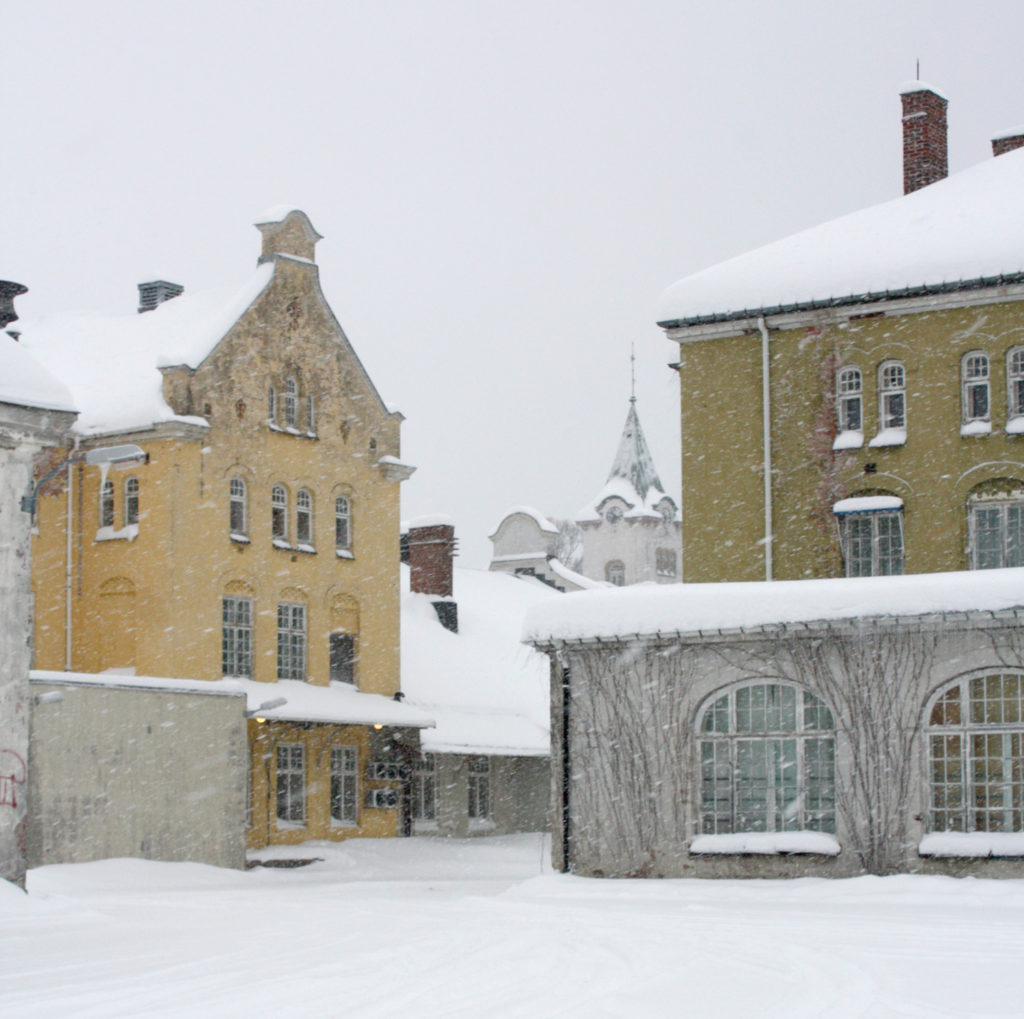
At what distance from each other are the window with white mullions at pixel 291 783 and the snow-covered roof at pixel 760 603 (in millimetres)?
14452

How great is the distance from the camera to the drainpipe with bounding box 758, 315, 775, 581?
1197 inches

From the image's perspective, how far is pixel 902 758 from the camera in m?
22.2

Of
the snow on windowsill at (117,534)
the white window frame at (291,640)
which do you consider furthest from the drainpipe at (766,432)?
the snow on windowsill at (117,534)

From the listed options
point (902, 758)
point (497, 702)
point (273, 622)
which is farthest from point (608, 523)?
point (902, 758)

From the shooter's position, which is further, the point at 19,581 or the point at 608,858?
the point at 608,858

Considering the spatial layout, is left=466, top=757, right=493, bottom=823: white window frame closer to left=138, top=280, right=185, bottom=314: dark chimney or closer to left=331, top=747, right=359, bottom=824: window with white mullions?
left=331, top=747, right=359, bottom=824: window with white mullions

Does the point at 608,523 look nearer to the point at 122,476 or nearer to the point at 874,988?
the point at 122,476

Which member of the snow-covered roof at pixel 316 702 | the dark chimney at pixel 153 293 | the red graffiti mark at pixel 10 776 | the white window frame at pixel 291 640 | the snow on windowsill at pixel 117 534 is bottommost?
the red graffiti mark at pixel 10 776

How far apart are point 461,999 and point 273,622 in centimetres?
2693

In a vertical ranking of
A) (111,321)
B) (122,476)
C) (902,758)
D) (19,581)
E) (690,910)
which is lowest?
(690,910)

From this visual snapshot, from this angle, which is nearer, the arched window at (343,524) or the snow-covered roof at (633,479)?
the arched window at (343,524)

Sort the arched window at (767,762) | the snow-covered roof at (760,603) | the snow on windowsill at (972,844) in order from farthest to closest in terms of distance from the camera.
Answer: the arched window at (767,762), the snow-covered roof at (760,603), the snow on windowsill at (972,844)

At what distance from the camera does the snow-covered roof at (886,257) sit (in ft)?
95.9

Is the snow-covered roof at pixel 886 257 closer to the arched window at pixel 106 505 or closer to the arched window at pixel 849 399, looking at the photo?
the arched window at pixel 849 399
